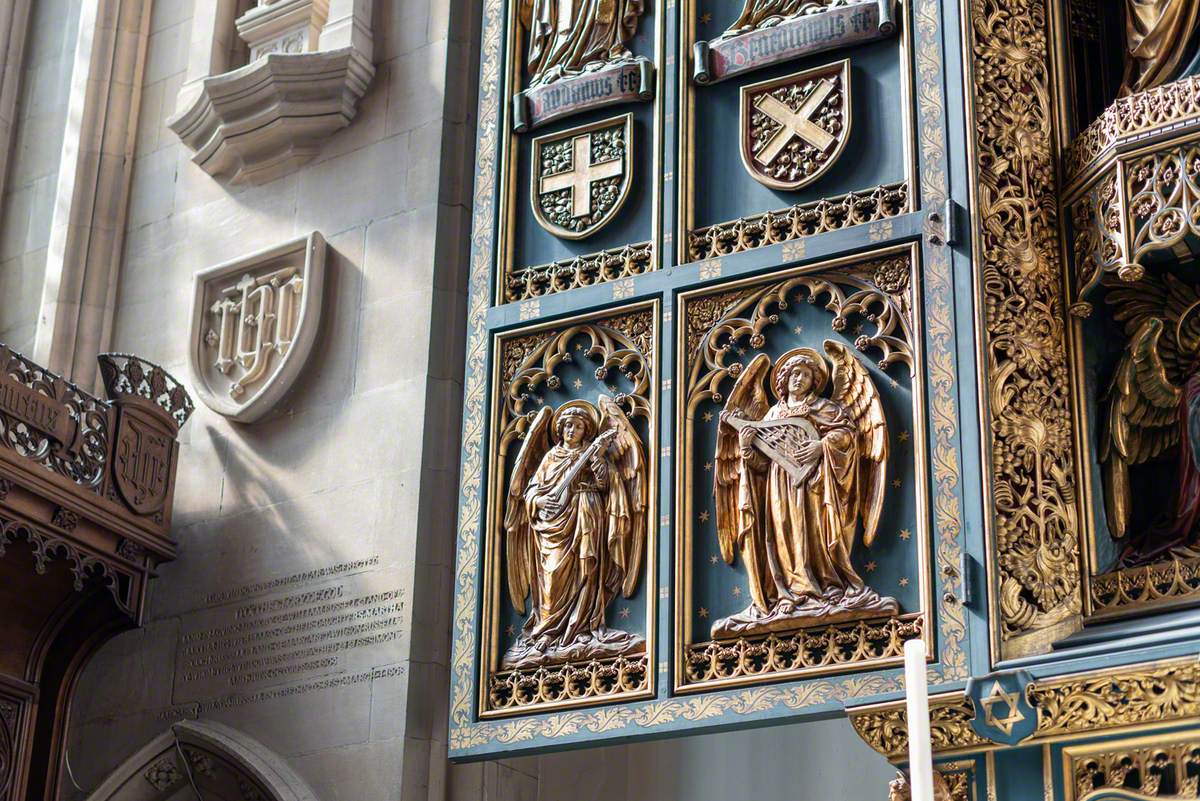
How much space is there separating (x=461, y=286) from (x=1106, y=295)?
159 inches

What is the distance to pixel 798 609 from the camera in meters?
9.12

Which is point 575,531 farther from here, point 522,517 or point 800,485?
point 800,485

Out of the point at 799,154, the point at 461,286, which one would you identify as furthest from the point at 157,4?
the point at 799,154

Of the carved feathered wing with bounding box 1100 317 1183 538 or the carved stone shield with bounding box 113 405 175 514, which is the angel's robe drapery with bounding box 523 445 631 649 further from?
the carved stone shield with bounding box 113 405 175 514

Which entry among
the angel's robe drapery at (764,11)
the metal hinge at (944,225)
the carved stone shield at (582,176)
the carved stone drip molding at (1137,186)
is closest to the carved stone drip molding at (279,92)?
the carved stone shield at (582,176)

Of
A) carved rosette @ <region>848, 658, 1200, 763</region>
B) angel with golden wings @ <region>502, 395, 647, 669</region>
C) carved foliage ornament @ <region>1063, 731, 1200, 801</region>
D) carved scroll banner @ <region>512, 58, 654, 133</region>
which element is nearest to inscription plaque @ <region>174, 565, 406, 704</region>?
angel with golden wings @ <region>502, 395, 647, 669</region>

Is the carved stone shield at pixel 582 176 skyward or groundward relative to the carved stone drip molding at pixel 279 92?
groundward

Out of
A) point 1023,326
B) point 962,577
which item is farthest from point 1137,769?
point 1023,326

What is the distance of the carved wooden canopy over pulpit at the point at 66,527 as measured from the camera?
11.1 meters

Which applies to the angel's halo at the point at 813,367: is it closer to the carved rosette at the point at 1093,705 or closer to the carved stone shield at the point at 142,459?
Answer: the carved rosette at the point at 1093,705

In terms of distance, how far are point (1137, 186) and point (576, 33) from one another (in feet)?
11.4

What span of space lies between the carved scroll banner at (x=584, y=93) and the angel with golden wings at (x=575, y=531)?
1.76 m

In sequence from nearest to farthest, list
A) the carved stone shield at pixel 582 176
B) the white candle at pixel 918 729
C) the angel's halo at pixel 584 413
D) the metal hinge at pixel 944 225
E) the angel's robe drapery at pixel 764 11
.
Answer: the white candle at pixel 918 729 < the metal hinge at pixel 944 225 < the angel's halo at pixel 584 413 < the angel's robe drapery at pixel 764 11 < the carved stone shield at pixel 582 176

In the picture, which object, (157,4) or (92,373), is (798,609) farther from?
(157,4)
